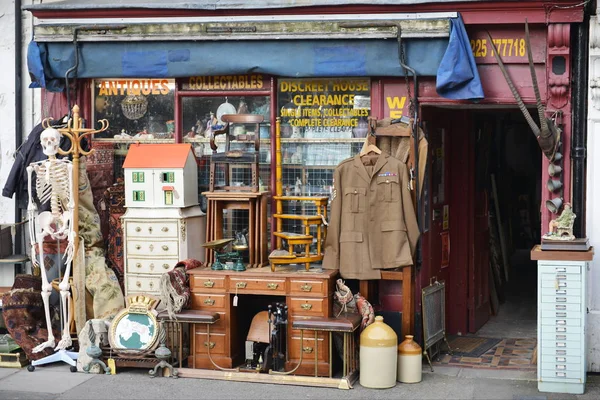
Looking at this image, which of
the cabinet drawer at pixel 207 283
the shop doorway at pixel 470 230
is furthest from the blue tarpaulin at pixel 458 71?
the cabinet drawer at pixel 207 283

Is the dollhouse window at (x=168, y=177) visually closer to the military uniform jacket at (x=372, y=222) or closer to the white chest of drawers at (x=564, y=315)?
the military uniform jacket at (x=372, y=222)

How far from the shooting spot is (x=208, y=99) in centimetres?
1141

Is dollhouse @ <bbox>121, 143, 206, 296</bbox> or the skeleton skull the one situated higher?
the skeleton skull

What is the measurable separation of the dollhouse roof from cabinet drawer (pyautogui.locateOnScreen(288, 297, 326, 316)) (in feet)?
6.67

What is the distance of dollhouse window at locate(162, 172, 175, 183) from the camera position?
11023 mm

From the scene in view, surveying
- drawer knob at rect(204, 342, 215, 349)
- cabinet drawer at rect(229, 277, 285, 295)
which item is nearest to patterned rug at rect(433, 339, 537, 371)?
cabinet drawer at rect(229, 277, 285, 295)

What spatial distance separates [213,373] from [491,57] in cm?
440

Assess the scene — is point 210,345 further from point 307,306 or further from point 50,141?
point 50,141

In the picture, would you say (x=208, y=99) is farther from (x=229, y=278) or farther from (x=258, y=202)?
(x=229, y=278)

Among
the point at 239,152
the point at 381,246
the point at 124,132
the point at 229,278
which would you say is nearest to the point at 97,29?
the point at 124,132

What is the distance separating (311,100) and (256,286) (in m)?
2.23

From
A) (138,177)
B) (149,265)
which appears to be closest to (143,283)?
(149,265)

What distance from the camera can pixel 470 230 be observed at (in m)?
12.3

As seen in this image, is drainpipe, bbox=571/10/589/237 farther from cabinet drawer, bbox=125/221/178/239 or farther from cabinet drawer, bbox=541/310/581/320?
cabinet drawer, bbox=125/221/178/239
